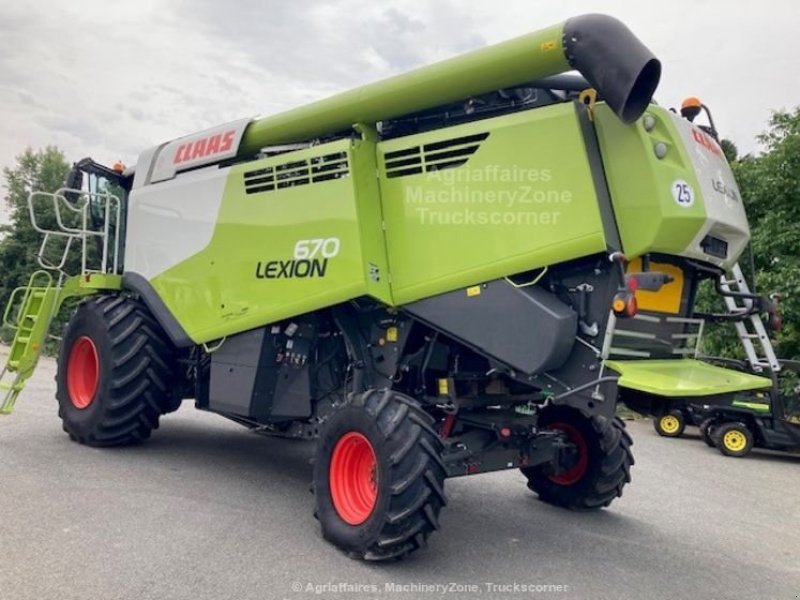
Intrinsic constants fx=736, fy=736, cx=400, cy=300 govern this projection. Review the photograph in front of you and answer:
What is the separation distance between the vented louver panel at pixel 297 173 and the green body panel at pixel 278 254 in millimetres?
34

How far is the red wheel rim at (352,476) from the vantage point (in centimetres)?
479

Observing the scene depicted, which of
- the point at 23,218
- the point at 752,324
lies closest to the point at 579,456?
the point at 752,324

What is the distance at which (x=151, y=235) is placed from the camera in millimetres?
7012

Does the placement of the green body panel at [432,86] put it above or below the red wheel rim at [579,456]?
above

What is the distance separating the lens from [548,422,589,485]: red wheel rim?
6.03m

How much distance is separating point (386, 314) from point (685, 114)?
2444mm

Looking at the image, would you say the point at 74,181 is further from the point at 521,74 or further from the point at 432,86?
the point at 521,74

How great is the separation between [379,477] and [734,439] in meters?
8.36

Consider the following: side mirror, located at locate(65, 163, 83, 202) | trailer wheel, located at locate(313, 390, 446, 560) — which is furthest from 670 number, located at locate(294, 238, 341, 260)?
side mirror, located at locate(65, 163, 83, 202)

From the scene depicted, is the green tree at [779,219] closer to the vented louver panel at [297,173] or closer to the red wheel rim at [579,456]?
the red wheel rim at [579,456]

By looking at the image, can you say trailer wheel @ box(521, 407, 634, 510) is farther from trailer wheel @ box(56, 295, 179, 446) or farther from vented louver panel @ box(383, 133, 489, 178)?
trailer wheel @ box(56, 295, 179, 446)

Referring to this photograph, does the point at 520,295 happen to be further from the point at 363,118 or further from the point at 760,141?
the point at 760,141

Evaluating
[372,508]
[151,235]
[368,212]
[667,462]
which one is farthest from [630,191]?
[667,462]

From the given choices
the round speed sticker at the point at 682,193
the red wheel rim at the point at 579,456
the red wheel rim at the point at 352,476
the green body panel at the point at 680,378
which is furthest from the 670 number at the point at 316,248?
the red wheel rim at the point at 579,456
